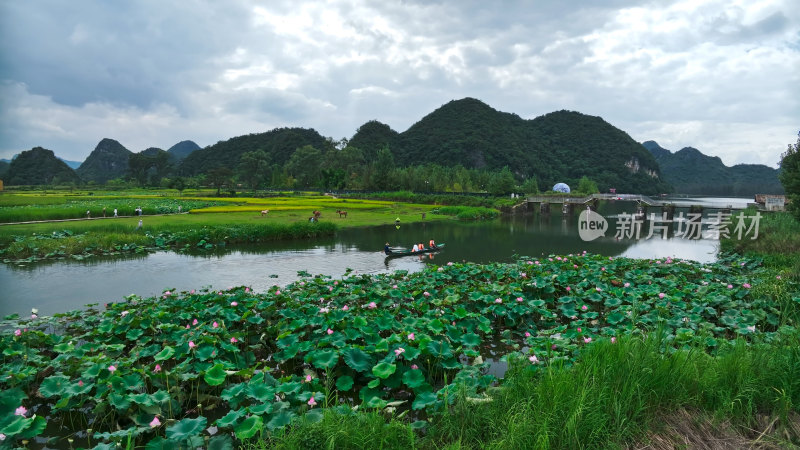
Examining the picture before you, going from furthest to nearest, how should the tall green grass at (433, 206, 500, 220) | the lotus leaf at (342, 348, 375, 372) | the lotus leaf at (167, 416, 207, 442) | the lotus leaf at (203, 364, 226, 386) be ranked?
the tall green grass at (433, 206, 500, 220) → the lotus leaf at (342, 348, 375, 372) → the lotus leaf at (203, 364, 226, 386) → the lotus leaf at (167, 416, 207, 442)

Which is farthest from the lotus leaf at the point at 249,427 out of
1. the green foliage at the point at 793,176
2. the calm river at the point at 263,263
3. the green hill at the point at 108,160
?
the green hill at the point at 108,160

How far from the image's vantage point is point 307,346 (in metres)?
5.50

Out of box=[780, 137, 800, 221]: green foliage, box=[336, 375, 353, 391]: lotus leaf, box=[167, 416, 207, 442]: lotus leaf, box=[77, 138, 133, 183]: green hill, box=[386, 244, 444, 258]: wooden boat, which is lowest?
box=[386, 244, 444, 258]: wooden boat

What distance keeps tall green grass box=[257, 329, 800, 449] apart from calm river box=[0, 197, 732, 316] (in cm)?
768

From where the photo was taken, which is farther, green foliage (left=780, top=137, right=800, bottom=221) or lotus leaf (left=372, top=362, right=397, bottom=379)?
green foliage (left=780, top=137, right=800, bottom=221)

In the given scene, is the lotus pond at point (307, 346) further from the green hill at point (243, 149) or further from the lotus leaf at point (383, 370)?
the green hill at point (243, 149)

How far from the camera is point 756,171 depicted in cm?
15275

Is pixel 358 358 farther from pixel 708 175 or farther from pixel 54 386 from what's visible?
pixel 708 175

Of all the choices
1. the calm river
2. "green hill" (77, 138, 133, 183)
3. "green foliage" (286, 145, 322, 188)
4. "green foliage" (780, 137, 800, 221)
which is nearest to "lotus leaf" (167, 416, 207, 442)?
the calm river

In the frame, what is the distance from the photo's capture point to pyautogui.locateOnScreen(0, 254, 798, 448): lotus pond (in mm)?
4180

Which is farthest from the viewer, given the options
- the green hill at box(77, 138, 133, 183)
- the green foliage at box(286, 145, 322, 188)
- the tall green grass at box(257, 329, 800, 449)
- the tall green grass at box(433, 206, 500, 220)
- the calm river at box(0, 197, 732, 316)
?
the green hill at box(77, 138, 133, 183)

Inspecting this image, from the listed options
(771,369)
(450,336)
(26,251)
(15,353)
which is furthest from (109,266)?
(771,369)

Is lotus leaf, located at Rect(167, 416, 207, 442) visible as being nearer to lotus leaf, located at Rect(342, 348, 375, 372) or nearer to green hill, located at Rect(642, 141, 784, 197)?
lotus leaf, located at Rect(342, 348, 375, 372)

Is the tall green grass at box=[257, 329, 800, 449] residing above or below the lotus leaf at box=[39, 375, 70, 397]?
above
